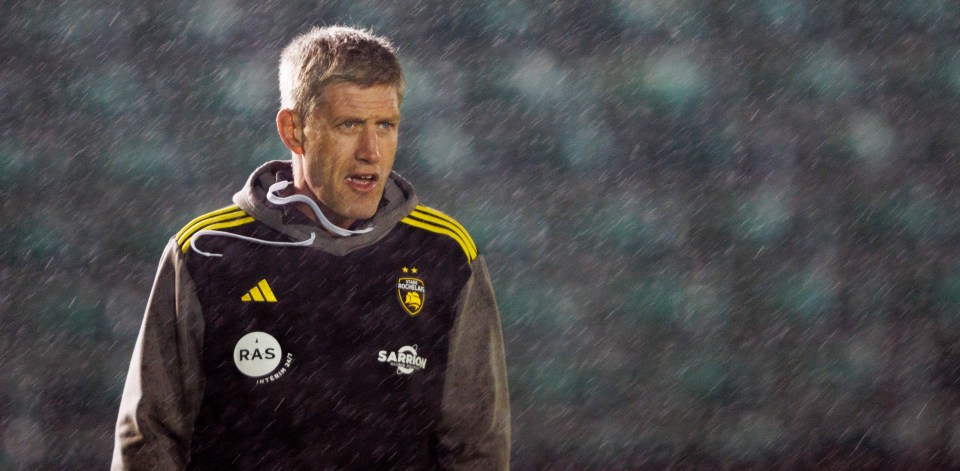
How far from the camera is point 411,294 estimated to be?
2838mm

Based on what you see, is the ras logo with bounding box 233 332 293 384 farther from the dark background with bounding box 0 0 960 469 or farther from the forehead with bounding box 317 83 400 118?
the dark background with bounding box 0 0 960 469

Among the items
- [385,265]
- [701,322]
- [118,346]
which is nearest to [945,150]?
[701,322]

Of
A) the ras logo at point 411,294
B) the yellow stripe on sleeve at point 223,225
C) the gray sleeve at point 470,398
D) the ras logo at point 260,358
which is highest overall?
the yellow stripe on sleeve at point 223,225

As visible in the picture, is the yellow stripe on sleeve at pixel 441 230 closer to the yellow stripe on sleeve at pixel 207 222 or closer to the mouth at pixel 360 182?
the mouth at pixel 360 182

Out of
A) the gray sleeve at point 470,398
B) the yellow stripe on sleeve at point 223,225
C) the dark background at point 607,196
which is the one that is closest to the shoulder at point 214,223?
the yellow stripe on sleeve at point 223,225

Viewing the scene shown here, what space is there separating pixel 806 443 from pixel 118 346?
306 cm

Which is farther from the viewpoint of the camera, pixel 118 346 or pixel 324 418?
pixel 118 346

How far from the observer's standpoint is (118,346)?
488 centimetres

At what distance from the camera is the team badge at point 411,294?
2.83 meters

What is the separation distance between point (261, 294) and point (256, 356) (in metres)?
0.16

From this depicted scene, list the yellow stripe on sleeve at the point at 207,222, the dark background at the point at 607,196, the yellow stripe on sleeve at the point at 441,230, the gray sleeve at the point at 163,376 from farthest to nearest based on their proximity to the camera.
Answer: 1. the dark background at the point at 607,196
2. the yellow stripe on sleeve at the point at 441,230
3. the yellow stripe on sleeve at the point at 207,222
4. the gray sleeve at the point at 163,376

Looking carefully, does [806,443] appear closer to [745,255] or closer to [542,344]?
[745,255]

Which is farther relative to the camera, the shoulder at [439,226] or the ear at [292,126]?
the shoulder at [439,226]

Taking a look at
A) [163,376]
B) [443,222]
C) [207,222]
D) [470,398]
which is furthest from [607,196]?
[163,376]
